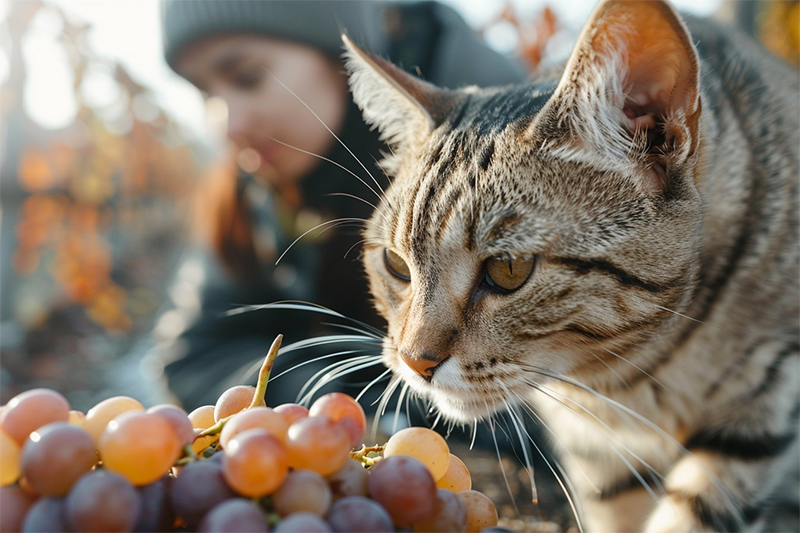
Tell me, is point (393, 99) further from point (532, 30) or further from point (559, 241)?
point (532, 30)

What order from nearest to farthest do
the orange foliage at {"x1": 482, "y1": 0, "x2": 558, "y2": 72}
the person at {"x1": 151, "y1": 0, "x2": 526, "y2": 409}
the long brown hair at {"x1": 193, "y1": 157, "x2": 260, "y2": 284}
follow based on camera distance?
1. the person at {"x1": 151, "y1": 0, "x2": 526, "y2": 409}
2. the long brown hair at {"x1": 193, "y1": 157, "x2": 260, "y2": 284}
3. the orange foliage at {"x1": 482, "y1": 0, "x2": 558, "y2": 72}

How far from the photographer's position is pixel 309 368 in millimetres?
1713

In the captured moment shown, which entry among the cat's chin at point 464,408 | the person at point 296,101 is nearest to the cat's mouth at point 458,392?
the cat's chin at point 464,408

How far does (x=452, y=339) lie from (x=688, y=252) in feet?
1.25

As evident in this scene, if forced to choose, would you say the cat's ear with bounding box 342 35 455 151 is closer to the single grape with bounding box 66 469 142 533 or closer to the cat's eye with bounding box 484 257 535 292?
the cat's eye with bounding box 484 257 535 292

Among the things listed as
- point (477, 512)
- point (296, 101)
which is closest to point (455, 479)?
point (477, 512)

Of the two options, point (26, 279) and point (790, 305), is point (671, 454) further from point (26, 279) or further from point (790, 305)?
point (26, 279)

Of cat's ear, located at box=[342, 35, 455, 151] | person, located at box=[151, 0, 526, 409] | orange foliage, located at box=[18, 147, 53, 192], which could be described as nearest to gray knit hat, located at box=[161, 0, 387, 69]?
person, located at box=[151, 0, 526, 409]

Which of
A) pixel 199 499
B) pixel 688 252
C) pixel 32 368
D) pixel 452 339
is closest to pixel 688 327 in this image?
pixel 688 252

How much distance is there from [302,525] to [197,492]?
0.30 ft

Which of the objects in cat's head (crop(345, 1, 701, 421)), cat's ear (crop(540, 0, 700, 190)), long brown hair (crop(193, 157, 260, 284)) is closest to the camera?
cat's ear (crop(540, 0, 700, 190))

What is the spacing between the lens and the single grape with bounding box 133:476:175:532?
445 mm

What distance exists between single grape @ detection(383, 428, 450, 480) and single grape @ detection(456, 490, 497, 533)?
0.03m

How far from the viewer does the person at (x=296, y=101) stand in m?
1.74
